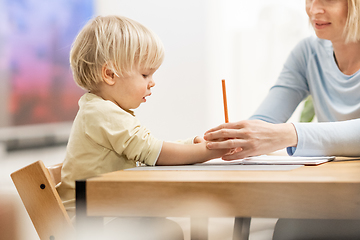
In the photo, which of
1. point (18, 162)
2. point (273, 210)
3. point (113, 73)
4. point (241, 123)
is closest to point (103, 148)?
point (113, 73)

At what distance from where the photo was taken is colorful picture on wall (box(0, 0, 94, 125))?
247cm

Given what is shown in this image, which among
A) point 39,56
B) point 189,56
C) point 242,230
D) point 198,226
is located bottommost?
point 242,230

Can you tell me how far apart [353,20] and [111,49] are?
29.5 inches

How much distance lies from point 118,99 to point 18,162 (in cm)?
170

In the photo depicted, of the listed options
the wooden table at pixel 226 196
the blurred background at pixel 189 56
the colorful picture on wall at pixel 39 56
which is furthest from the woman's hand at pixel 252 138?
→ the blurred background at pixel 189 56

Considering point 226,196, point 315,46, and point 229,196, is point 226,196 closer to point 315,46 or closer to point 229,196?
point 229,196

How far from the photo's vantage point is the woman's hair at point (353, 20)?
1229 millimetres

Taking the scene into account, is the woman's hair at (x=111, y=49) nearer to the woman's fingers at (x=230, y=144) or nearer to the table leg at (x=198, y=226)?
the woman's fingers at (x=230, y=144)

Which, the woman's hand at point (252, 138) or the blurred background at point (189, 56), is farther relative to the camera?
the blurred background at point (189, 56)

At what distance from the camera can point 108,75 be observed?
100 centimetres

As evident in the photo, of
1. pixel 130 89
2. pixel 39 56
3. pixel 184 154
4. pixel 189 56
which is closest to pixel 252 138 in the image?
pixel 184 154

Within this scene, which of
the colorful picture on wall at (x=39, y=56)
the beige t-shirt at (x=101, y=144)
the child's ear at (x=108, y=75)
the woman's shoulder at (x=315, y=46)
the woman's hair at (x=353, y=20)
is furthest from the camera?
the colorful picture on wall at (x=39, y=56)

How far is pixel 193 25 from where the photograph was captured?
3.26 m

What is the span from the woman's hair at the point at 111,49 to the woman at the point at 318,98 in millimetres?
255
